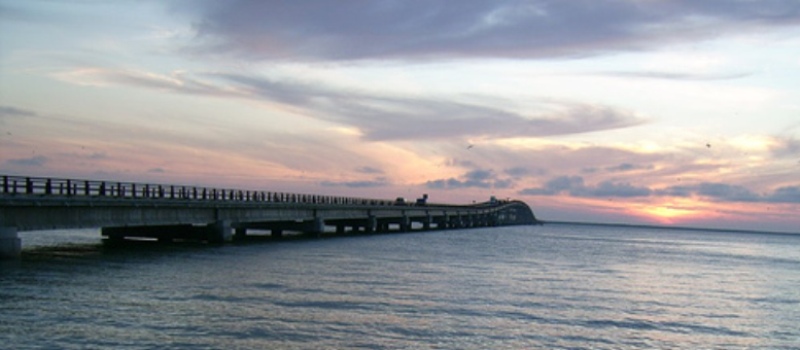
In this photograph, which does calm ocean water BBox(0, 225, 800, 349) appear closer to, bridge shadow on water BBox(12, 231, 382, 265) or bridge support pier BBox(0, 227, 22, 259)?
bridge shadow on water BBox(12, 231, 382, 265)

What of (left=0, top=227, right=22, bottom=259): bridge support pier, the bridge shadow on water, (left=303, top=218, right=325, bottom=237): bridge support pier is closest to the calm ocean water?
the bridge shadow on water

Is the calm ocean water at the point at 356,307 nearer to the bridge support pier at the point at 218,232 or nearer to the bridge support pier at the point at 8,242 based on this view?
the bridge support pier at the point at 8,242

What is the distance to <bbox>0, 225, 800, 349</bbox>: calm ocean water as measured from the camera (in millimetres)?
24234

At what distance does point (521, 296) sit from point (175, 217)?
A: 121ft

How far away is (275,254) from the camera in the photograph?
62469mm

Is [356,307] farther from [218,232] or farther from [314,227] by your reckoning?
[314,227]

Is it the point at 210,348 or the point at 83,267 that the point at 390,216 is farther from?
the point at 210,348

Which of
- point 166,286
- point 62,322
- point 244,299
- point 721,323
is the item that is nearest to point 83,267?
point 166,286

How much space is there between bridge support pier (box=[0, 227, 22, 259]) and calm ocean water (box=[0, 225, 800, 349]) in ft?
5.14

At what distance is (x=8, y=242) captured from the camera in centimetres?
4438

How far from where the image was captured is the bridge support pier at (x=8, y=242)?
145 feet

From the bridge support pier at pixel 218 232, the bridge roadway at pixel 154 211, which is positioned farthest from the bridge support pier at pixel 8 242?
the bridge support pier at pixel 218 232

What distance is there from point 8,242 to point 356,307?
24.0m

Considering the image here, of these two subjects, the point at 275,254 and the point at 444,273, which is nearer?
the point at 444,273
